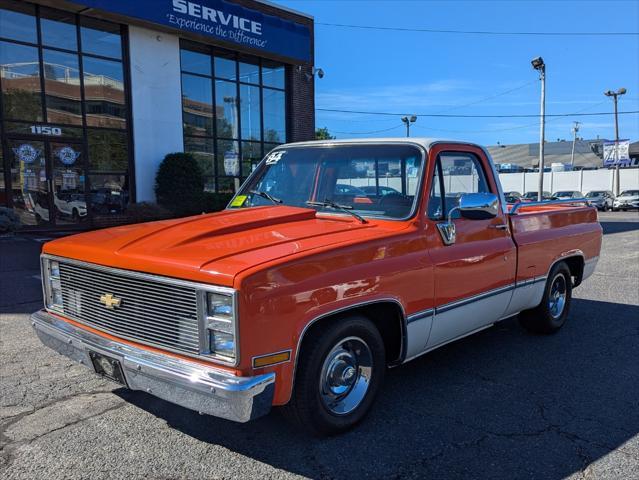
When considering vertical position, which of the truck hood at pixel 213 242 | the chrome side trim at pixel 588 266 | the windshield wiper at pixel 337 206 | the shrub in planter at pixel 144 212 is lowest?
the chrome side trim at pixel 588 266

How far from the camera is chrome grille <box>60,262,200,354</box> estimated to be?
9.27 ft

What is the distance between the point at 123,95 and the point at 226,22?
4.25 metres

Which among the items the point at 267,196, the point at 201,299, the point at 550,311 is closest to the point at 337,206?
the point at 267,196

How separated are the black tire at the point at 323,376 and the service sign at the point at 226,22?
14.3m

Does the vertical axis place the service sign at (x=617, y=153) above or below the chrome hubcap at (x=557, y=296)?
above

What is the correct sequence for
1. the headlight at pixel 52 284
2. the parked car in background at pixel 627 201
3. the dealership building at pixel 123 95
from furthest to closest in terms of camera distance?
1. the parked car in background at pixel 627 201
2. the dealership building at pixel 123 95
3. the headlight at pixel 52 284

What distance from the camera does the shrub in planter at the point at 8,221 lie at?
42.8 ft

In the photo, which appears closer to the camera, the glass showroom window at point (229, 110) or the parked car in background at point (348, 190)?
the parked car in background at point (348, 190)

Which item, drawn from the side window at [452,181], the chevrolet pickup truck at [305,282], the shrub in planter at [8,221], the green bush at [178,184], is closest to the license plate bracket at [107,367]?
the chevrolet pickup truck at [305,282]

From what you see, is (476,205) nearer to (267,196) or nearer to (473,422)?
(473,422)

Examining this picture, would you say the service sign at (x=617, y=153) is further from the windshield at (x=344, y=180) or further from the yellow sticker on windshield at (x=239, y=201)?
the yellow sticker on windshield at (x=239, y=201)

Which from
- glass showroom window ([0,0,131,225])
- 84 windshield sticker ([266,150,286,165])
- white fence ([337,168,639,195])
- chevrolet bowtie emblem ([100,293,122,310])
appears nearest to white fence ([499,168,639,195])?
white fence ([337,168,639,195])

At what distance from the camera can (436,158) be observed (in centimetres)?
399

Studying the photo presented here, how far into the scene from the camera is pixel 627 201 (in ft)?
114
